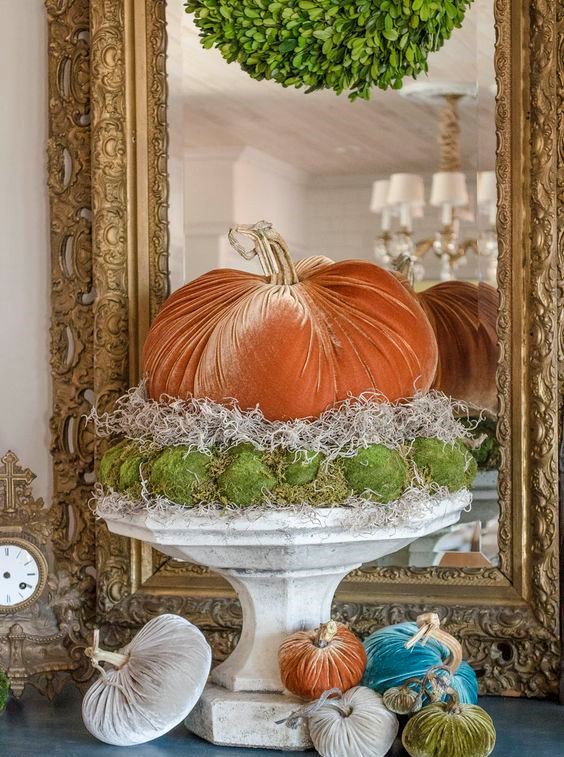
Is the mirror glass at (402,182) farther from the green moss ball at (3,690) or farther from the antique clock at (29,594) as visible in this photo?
the green moss ball at (3,690)

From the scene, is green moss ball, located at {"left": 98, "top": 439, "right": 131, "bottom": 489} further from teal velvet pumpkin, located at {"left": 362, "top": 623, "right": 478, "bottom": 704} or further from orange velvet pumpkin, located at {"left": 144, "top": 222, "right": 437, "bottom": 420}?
teal velvet pumpkin, located at {"left": 362, "top": 623, "right": 478, "bottom": 704}

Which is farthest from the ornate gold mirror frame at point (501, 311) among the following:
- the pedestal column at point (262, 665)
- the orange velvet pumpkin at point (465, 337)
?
the pedestal column at point (262, 665)

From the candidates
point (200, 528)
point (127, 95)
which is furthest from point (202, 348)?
point (127, 95)

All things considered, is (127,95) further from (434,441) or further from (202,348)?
(434,441)

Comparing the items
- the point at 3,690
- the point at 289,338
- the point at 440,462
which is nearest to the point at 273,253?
the point at 289,338

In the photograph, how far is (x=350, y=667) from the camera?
153cm

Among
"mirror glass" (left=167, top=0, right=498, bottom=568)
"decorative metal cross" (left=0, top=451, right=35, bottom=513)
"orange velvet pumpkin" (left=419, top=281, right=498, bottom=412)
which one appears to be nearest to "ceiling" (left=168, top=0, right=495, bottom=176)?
"mirror glass" (left=167, top=0, right=498, bottom=568)

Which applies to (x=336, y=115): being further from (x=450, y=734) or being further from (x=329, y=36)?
(x=450, y=734)

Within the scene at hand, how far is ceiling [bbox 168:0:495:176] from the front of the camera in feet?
5.93

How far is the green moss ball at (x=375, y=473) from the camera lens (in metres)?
1.48

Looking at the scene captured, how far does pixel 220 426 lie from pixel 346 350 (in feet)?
0.66

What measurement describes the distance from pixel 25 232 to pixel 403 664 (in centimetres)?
99

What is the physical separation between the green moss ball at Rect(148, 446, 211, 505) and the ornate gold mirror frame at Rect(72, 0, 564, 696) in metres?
0.42

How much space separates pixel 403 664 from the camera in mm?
1560
